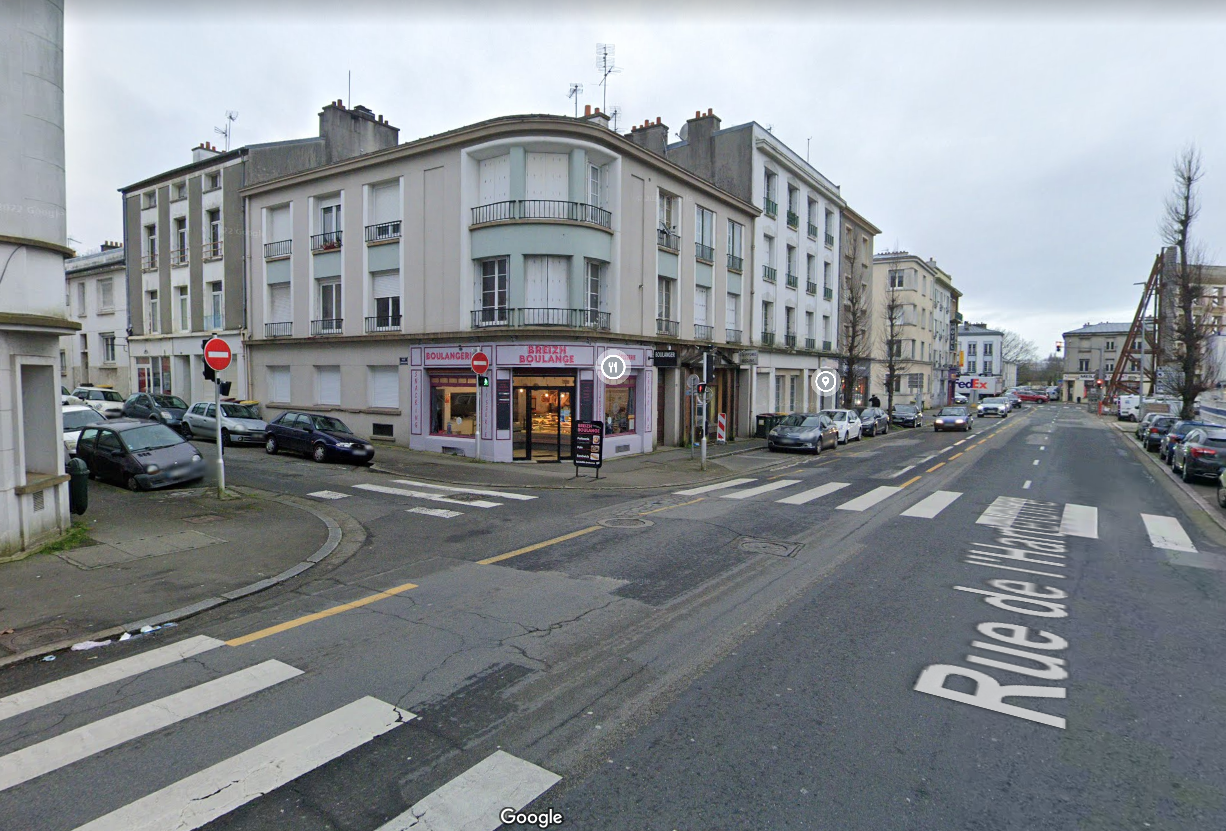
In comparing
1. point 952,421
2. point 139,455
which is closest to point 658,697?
point 139,455

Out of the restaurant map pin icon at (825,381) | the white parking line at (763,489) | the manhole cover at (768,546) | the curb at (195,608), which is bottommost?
the white parking line at (763,489)

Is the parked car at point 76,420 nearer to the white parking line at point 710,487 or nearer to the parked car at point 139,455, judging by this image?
the parked car at point 139,455

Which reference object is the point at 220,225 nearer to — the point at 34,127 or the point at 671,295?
the point at 671,295

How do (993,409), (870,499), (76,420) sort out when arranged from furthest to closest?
(993,409) < (76,420) < (870,499)

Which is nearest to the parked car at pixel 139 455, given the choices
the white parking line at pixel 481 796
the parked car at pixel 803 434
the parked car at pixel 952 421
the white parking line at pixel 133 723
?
the white parking line at pixel 133 723

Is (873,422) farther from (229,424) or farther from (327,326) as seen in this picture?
(229,424)

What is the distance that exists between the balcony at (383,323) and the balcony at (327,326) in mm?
1669

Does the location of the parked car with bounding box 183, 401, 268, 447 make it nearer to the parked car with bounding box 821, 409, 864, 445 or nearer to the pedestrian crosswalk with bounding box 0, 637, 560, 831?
the pedestrian crosswalk with bounding box 0, 637, 560, 831

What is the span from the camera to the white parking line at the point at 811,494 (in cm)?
1312

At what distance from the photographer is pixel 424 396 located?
21.0m

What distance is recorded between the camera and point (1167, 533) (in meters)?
10.9

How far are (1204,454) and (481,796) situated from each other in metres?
20.9

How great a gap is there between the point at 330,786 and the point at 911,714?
3.76m

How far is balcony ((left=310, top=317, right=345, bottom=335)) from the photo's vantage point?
77.8 ft
